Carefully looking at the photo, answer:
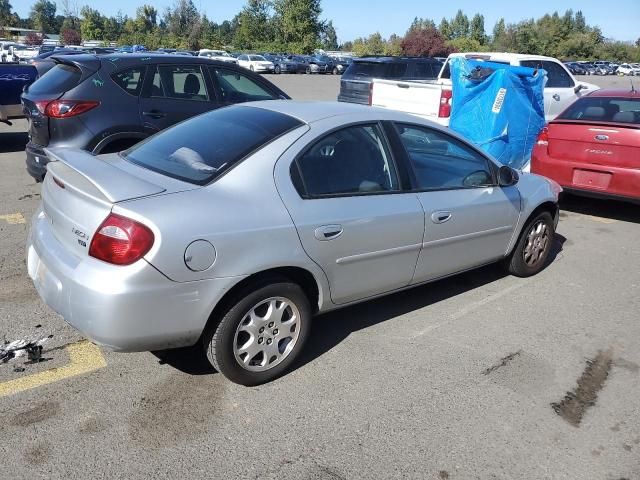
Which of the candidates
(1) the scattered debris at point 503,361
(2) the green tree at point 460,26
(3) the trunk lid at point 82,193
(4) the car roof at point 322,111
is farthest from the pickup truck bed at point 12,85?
(2) the green tree at point 460,26

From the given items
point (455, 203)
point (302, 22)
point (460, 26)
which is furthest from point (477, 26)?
point (455, 203)

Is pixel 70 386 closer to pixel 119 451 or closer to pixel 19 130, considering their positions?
pixel 119 451

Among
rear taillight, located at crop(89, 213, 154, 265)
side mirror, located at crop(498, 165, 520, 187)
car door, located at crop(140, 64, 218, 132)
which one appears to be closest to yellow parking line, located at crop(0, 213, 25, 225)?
car door, located at crop(140, 64, 218, 132)

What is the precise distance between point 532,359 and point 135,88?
190 inches

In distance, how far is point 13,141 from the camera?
10.5 metres

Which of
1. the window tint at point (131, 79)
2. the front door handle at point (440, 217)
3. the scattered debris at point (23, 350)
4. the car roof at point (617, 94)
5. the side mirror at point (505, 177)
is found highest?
the car roof at point (617, 94)

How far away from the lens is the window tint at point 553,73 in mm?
10758

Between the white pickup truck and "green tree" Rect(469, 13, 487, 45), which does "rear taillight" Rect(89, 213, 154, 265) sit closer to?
the white pickup truck

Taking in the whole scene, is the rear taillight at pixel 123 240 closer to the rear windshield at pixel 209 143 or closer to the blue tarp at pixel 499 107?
the rear windshield at pixel 209 143

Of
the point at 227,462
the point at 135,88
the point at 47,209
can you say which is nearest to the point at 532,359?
the point at 227,462

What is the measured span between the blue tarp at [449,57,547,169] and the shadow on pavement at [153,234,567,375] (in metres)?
3.75

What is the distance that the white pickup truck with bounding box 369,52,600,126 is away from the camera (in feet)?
29.5

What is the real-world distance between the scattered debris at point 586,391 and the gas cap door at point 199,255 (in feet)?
6.78

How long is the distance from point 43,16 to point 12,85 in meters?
127
